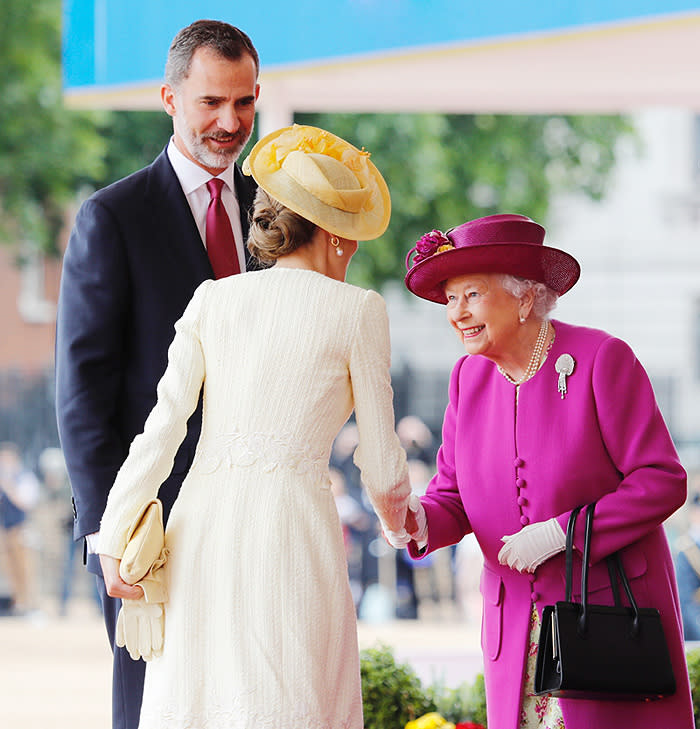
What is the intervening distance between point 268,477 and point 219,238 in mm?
788

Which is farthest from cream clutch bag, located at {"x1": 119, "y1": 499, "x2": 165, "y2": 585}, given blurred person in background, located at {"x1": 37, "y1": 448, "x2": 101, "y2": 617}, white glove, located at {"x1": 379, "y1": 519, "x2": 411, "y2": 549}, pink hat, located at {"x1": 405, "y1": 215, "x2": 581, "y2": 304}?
blurred person in background, located at {"x1": 37, "y1": 448, "x2": 101, "y2": 617}

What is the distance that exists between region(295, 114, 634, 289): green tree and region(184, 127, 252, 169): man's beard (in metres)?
8.94

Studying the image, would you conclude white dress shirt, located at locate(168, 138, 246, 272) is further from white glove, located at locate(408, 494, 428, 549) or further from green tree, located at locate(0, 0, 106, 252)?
green tree, located at locate(0, 0, 106, 252)

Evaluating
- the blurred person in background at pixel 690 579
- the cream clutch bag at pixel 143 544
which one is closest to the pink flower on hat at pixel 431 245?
the cream clutch bag at pixel 143 544

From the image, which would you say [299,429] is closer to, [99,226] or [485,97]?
[99,226]

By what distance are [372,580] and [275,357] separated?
26.3 feet

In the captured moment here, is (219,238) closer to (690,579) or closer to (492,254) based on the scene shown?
(492,254)

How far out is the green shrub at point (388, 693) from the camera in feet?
14.1

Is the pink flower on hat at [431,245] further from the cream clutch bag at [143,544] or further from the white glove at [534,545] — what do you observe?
the cream clutch bag at [143,544]

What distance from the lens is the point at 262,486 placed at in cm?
243

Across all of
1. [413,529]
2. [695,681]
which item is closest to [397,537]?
[413,529]

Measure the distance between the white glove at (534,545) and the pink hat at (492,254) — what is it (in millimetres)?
587

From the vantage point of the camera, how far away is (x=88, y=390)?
109 inches

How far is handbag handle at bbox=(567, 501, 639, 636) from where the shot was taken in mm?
2689
